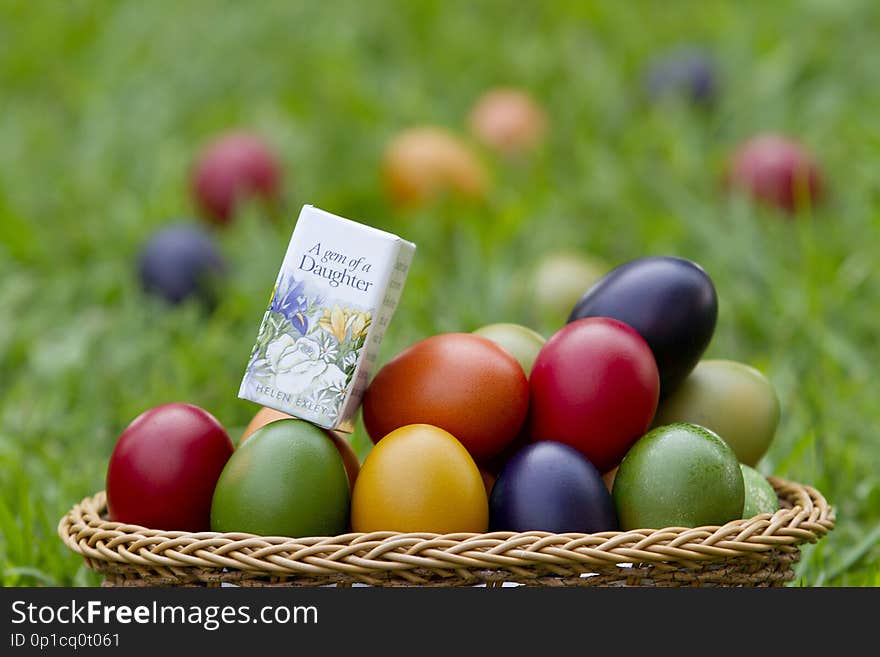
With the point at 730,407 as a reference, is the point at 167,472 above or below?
below

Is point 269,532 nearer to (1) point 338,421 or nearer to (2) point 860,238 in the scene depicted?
(1) point 338,421

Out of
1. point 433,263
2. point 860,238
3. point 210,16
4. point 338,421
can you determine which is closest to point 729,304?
point 860,238

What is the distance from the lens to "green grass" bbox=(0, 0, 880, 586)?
263 cm

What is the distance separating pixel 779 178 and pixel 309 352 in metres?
2.40

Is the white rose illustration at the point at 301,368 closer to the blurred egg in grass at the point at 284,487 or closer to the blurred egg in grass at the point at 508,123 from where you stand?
the blurred egg in grass at the point at 284,487

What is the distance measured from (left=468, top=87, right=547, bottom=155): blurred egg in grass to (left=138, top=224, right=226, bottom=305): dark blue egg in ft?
4.12

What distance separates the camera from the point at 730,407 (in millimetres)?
1859

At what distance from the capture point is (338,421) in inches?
65.6

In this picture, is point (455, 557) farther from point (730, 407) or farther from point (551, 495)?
point (730, 407)

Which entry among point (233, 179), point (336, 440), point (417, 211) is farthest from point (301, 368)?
point (233, 179)

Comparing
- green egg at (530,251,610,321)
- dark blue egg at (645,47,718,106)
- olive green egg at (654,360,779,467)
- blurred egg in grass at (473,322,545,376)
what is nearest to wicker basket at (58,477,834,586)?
olive green egg at (654,360,779,467)

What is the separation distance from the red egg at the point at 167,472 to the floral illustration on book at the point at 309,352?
113 millimetres

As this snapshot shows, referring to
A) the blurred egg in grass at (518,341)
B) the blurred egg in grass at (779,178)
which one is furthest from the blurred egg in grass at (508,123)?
the blurred egg in grass at (518,341)

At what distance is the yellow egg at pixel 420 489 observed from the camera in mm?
1558
